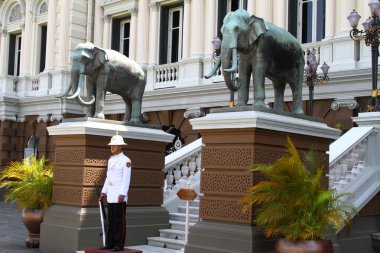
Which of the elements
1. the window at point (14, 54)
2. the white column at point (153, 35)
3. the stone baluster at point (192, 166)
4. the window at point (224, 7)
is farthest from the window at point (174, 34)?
the stone baluster at point (192, 166)

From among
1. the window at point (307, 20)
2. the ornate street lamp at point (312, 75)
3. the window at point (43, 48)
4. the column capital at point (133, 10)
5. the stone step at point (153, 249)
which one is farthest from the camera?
the window at point (43, 48)

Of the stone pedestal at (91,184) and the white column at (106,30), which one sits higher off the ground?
the white column at (106,30)

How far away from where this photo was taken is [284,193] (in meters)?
7.51

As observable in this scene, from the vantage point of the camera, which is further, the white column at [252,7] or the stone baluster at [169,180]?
the white column at [252,7]

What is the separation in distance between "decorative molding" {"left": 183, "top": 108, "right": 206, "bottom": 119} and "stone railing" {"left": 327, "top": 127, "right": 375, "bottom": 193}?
946cm

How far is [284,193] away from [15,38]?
81.4ft

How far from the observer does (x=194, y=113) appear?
2066 cm

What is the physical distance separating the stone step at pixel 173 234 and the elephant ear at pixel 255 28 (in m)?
4.22

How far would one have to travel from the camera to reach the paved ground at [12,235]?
1112 cm

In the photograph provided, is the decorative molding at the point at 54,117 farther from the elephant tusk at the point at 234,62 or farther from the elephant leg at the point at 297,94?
the elephant tusk at the point at 234,62

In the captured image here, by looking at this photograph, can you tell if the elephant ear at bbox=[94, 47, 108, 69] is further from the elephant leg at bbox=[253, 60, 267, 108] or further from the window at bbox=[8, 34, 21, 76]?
the window at bbox=[8, 34, 21, 76]

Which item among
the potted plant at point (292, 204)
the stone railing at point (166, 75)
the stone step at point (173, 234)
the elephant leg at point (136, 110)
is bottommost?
the stone step at point (173, 234)

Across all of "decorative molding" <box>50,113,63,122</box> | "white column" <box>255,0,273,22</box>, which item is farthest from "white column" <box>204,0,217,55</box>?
"decorative molding" <box>50,113,63,122</box>

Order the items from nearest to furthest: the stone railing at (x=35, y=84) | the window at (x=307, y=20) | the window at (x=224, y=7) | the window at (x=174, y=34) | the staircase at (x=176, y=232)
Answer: the staircase at (x=176, y=232)
the window at (x=307, y=20)
the window at (x=224, y=7)
the window at (x=174, y=34)
the stone railing at (x=35, y=84)
